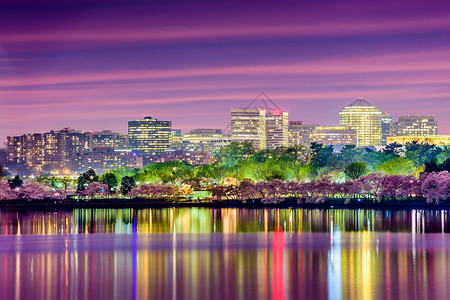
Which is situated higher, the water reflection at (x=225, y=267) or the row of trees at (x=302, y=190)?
the row of trees at (x=302, y=190)

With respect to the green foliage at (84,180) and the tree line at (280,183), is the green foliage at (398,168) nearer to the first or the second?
the tree line at (280,183)

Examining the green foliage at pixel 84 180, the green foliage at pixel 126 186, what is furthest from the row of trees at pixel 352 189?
the green foliage at pixel 84 180

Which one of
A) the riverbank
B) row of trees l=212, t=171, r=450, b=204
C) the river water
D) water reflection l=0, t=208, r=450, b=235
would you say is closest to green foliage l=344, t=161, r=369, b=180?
row of trees l=212, t=171, r=450, b=204

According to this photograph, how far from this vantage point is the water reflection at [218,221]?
285ft

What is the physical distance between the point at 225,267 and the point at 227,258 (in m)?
4.44

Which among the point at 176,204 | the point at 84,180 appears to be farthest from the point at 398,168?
Answer: the point at 84,180

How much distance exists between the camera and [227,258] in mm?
62938

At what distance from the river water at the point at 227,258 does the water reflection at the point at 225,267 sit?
8 centimetres

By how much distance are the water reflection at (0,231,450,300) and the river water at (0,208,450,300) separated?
0.26ft

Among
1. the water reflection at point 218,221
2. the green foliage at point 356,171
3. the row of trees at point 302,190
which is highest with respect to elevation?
the green foliage at point 356,171

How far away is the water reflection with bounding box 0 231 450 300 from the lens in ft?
161

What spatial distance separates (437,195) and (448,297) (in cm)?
7410

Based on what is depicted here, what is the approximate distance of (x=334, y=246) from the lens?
70062 mm

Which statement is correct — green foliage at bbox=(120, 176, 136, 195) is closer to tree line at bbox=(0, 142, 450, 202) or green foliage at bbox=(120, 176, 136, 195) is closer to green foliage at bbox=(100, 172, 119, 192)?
tree line at bbox=(0, 142, 450, 202)
